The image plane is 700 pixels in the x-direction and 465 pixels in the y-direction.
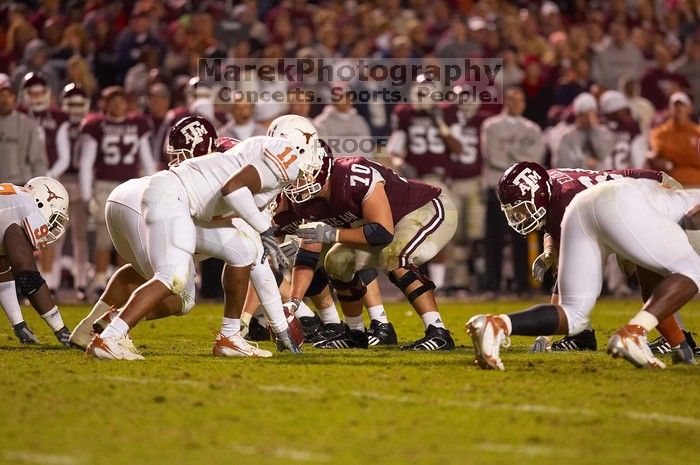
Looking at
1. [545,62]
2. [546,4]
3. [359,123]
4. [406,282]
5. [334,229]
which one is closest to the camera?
[334,229]

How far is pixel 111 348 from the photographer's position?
7.49 m

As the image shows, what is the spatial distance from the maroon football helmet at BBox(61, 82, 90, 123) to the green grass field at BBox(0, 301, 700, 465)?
235 inches

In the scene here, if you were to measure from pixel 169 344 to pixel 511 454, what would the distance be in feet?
14.7

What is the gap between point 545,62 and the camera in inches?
653

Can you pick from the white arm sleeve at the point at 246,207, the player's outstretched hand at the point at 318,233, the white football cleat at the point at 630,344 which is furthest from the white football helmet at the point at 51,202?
the white football cleat at the point at 630,344

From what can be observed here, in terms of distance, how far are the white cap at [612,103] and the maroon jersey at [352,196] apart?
598cm

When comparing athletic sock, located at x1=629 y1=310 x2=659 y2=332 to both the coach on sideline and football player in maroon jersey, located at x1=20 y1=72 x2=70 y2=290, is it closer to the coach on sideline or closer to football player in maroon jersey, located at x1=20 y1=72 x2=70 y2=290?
the coach on sideline

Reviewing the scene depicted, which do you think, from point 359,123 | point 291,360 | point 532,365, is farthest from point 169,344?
point 359,123

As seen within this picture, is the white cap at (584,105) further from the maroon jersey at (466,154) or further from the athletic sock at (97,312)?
the athletic sock at (97,312)

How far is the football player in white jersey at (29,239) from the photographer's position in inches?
334

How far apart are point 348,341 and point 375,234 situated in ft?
3.19

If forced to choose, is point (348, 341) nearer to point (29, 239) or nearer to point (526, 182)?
point (526, 182)

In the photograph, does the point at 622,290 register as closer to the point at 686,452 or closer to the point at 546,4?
the point at 546,4

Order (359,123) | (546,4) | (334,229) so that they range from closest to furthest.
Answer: (334,229), (359,123), (546,4)
